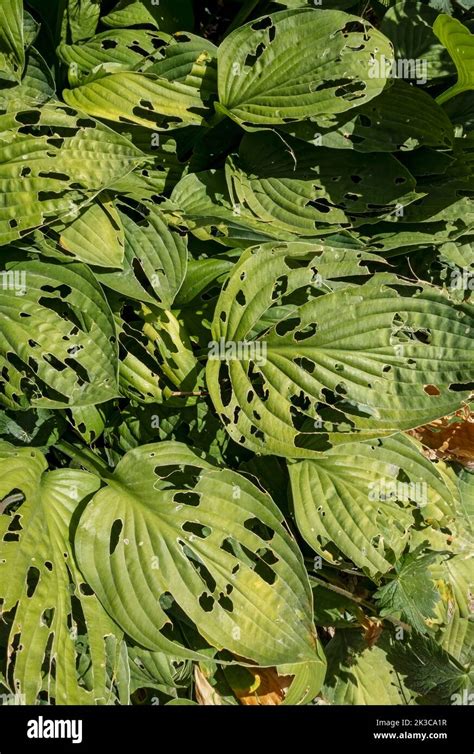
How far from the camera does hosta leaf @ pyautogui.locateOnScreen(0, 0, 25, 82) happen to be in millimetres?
1599

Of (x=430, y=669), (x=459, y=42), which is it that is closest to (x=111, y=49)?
(x=459, y=42)

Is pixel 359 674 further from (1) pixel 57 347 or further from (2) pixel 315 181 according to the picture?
(2) pixel 315 181

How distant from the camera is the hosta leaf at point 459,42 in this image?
1642 mm

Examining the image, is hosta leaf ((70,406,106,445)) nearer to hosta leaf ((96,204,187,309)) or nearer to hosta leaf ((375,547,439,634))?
hosta leaf ((96,204,187,309))

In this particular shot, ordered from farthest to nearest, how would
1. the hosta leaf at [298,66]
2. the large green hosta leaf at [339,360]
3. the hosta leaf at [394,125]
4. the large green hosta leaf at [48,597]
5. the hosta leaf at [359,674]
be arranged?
1. the hosta leaf at [359,674]
2. the hosta leaf at [394,125]
3. the hosta leaf at [298,66]
4. the large green hosta leaf at [339,360]
5. the large green hosta leaf at [48,597]

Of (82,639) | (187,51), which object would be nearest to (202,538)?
(82,639)

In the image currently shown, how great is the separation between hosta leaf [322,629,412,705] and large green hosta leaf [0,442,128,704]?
2.31ft

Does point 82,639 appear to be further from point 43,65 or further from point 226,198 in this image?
point 43,65

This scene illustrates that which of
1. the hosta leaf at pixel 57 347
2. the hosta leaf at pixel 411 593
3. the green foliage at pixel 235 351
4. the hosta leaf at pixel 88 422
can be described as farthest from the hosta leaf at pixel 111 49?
→ the hosta leaf at pixel 411 593

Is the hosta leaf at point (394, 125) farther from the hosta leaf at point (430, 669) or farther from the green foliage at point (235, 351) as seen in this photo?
the hosta leaf at point (430, 669)

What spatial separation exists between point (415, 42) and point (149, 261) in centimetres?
97

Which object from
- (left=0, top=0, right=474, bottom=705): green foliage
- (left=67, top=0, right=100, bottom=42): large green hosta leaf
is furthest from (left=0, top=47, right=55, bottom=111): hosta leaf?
(left=67, top=0, right=100, bottom=42): large green hosta leaf

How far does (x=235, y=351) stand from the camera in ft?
5.36

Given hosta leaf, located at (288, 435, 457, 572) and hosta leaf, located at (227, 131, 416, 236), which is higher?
hosta leaf, located at (227, 131, 416, 236)
